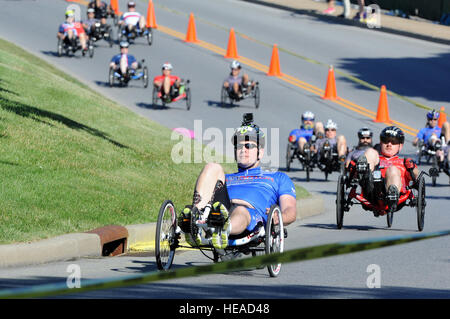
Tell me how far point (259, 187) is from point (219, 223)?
44.4 inches

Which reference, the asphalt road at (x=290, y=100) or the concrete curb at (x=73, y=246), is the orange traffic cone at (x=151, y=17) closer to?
the asphalt road at (x=290, y=100)

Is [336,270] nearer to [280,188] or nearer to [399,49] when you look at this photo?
[280,188]

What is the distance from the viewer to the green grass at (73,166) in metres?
11.8

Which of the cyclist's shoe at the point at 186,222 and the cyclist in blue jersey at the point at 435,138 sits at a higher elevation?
the cyclist in blue jersey at the point at 435,138

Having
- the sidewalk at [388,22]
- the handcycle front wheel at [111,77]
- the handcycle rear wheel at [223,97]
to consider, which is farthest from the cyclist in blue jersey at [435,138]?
the sidewalk at [388,22]

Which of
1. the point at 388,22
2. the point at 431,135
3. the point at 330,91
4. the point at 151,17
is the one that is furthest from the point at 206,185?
the point at 388,22

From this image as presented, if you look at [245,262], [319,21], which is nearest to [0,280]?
[245,262]

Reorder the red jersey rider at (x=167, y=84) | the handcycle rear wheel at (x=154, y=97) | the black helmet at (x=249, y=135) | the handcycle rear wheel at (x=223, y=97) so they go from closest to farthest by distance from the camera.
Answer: the black helmet at (x=249, y=135)
the red jersey rider at (x=167, y=84)
the handcycle rear wheel at (x=154, y=97)
the handcycle rear wheel at (x=223, y=97)

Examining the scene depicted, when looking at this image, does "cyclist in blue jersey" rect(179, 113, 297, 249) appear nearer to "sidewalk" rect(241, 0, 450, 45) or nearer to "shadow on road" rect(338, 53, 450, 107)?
"shadow on road" rect(338, 53, 450, 107)

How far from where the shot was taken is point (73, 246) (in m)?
10.8

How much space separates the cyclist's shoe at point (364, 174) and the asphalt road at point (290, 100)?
2.10ft
